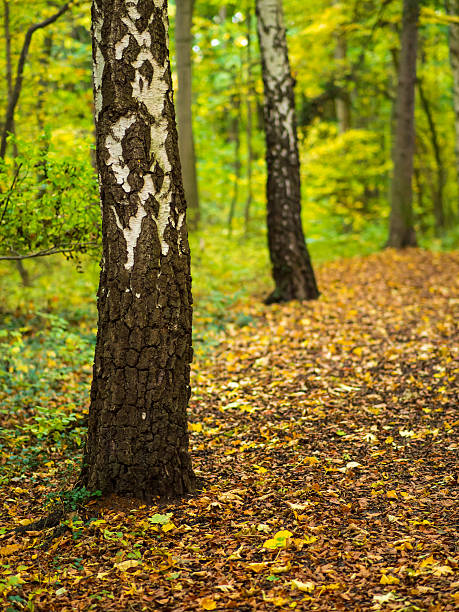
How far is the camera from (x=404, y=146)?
39.3 ft

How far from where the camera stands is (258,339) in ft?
23.3

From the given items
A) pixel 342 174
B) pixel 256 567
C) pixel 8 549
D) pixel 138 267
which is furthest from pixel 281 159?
pixel 342 174

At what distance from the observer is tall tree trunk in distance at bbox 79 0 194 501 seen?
10.6 feet

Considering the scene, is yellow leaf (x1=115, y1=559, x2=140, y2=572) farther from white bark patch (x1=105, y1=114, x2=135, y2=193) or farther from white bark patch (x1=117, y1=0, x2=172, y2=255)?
white bark patch (x1=105, y1=114, x2=135, y2=193)

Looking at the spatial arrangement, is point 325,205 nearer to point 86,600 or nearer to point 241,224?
point 241,224

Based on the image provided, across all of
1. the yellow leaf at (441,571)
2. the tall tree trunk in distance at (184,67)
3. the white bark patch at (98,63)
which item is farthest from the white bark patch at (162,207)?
the tall tree trunk in distance at (184,67)

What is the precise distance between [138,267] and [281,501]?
1678 millimetres

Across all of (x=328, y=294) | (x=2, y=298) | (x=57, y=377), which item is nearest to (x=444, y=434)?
(x=57, y=377)

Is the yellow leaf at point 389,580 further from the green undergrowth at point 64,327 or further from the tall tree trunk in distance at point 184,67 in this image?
the tall tree trunk in distance at point 184,67

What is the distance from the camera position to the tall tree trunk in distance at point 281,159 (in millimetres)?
8078

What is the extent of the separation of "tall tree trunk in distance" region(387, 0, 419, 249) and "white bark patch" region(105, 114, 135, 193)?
9813mm

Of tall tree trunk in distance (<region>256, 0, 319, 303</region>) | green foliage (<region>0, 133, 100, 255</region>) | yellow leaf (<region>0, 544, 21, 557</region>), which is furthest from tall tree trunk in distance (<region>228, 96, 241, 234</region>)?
yellow leaf (<region>0, 544, 21, 557</region>)

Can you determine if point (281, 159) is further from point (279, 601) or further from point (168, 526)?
point (279, 601)

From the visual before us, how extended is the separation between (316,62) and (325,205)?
376cm
